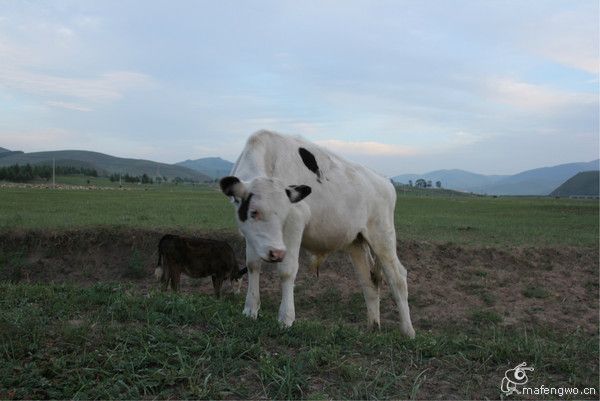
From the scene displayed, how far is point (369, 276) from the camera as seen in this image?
31.7 ft

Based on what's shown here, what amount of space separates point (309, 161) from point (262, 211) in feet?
5.99

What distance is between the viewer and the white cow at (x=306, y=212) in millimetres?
6688

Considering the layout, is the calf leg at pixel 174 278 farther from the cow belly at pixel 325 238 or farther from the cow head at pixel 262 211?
the cow head at pixel 262 211

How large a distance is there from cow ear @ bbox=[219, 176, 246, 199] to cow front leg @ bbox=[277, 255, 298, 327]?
122 cm

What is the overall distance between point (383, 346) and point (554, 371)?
1779 mm

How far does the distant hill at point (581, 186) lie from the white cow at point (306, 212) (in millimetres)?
177812

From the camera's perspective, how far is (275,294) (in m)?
13.3

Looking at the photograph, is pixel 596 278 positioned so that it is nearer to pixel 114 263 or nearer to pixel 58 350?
pixel 114 263

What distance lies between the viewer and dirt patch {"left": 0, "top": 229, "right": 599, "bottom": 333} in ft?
43.0

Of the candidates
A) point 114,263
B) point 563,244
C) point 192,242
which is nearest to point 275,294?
point 192,242

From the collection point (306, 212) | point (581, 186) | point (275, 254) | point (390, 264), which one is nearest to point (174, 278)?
point (390, 264)

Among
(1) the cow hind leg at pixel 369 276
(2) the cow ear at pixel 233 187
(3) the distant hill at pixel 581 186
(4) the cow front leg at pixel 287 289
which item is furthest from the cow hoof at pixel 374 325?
(3) the distant hill at pixel 581 186

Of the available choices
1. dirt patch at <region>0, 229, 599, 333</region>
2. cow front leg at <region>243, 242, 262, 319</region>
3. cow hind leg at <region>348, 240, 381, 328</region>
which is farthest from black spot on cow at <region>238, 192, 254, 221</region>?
dirt patch at <region>0, 229, 599, 333</region>

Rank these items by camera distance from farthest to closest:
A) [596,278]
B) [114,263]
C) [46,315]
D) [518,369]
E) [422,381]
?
[596,278] < [114,263] < [46,315] < [518,369] < [422,381]
